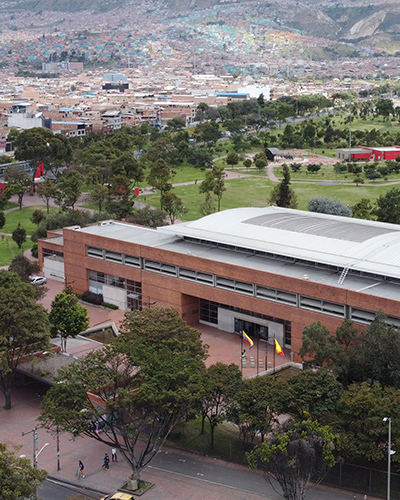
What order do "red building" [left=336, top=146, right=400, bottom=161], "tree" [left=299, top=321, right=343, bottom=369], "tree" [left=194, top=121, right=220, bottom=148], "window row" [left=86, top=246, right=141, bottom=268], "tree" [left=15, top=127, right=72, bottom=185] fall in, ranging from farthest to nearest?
"tree" [left=194, top=121, right=220, bottom=148] < "red building" [left=336, top=146, right=400, bottom=161] < "tree" [left=15, top=127, right=72, bottom=185] < "window row" [left=86, top=246, right=141, bottom=268] < "tree" [left=299, top=321, right=343, bottom=369]

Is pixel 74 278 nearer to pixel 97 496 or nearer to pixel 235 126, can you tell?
pixel 97 496

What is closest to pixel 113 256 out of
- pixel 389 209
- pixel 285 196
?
pixel 285 196

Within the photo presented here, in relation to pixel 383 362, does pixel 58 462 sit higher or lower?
lower

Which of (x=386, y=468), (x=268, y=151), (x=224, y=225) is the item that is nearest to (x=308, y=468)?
(x=386, y=468)

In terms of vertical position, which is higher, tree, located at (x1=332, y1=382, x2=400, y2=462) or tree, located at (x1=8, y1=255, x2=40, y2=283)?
tree, located at (x1=332, y1=382, x2=400, y2=462)

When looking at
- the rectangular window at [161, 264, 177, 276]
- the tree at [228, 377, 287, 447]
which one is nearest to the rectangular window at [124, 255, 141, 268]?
the rectangular window at [161, 264, 177, 276]

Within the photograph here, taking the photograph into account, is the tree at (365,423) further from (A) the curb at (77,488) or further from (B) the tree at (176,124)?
(B) the tree at (176,124)

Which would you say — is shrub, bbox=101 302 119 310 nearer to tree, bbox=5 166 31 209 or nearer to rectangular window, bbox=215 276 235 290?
rectangular window, bbox=215 276 235 290
